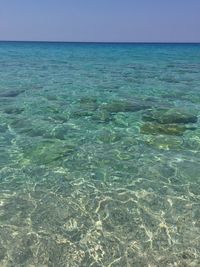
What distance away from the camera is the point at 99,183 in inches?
462

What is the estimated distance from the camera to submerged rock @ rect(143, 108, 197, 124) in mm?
19156

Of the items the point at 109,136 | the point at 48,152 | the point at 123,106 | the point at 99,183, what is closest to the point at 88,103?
the point at 123,106

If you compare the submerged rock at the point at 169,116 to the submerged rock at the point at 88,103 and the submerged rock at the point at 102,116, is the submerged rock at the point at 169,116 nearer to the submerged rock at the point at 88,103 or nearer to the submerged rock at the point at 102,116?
the submerged rock at the point at 102,116

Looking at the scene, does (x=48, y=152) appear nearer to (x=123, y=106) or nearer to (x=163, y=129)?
(x=163, y=129)

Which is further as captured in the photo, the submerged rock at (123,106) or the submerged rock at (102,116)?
the submerged rock at (123,106)

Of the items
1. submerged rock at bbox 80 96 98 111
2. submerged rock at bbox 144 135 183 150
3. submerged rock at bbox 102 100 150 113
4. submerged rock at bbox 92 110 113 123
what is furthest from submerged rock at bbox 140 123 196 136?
submerged rock at bbox 80 96 98 111

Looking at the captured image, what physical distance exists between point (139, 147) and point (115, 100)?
9935 millimetres

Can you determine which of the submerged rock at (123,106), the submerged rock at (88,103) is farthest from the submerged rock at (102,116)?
the submerged rock at (88,103)

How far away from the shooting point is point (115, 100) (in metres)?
24.5

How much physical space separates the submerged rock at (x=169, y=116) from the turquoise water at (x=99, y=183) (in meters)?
0.06

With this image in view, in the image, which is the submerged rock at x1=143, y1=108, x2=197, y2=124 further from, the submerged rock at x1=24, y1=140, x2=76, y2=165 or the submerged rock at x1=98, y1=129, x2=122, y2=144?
the submerged rock at x1=24, y1=140, x2=76, y2=165

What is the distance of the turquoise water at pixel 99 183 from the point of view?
8430 mm

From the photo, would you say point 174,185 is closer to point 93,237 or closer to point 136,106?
point 93,237

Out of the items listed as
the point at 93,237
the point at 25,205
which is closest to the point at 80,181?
the point at 25,205
